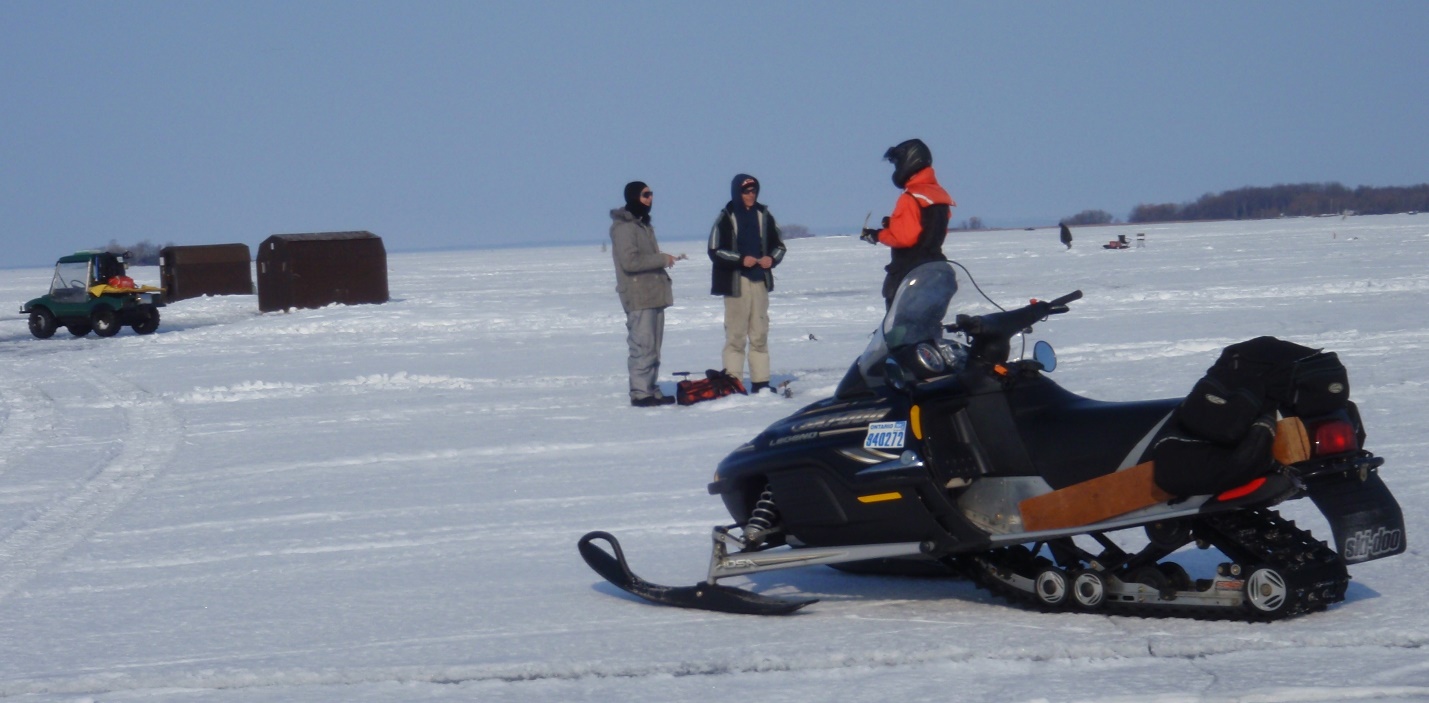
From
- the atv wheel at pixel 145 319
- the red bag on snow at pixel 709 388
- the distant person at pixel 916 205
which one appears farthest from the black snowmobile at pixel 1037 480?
the atv wheel at pixel 145 319

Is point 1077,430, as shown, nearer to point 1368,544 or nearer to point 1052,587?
point 1052,587

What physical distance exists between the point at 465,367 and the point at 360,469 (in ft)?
17.3

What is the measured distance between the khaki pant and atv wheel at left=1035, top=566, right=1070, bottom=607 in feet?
17.5

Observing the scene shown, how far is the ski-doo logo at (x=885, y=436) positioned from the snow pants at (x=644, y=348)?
5.18 metres

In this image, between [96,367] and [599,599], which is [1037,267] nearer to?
[96,367]

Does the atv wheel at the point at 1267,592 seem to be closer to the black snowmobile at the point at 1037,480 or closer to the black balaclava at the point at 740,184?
the black snowmobile at the point at 1037,480

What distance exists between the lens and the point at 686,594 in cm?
430

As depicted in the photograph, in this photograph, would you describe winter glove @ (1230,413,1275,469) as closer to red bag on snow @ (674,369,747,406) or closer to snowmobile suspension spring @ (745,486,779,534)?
snowmobile suspension spring @ (745,486,779,534)

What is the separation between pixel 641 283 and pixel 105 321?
523 inches

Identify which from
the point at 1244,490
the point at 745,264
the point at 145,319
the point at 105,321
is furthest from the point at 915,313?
the point at 105,321

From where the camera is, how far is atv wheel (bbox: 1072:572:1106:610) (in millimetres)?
3887

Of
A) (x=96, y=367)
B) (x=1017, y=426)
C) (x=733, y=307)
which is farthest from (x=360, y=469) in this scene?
(x=96, y=367)

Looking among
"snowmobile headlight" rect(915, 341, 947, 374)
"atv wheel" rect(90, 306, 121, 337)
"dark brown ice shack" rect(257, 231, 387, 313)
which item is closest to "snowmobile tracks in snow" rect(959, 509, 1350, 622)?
"snowmobile headlight" rect(915, 341, 947, 374)

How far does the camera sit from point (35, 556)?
5.41m
